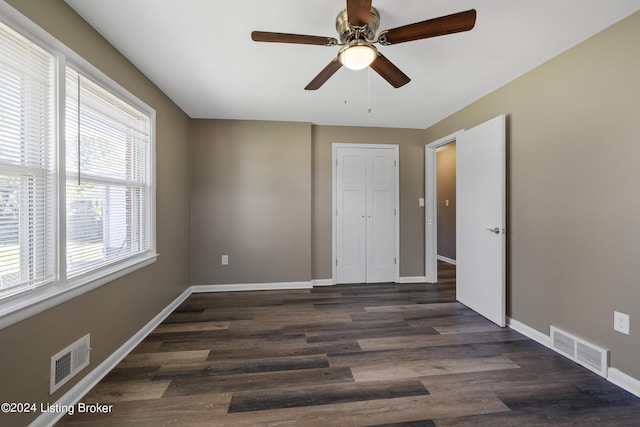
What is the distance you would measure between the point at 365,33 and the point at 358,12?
241 mm

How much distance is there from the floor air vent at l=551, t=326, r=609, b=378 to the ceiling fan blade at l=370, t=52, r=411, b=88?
2313mm

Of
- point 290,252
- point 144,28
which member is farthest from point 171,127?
point 290,252

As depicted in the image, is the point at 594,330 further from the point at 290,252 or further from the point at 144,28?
the point at 144,28

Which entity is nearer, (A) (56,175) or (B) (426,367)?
(A) (56,175)

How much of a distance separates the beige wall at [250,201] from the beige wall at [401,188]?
193 millimetres

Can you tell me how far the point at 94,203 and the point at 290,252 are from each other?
7.35 ft

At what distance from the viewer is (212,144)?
3.45m

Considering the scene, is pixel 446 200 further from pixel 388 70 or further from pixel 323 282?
pixel 388 70

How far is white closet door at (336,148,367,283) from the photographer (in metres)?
3.77

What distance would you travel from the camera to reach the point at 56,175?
1.43m

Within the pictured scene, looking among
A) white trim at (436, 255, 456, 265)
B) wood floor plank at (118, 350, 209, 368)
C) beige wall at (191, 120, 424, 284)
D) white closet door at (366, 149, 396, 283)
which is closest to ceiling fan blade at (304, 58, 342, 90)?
beige wall at (191, 120, 424, 284)

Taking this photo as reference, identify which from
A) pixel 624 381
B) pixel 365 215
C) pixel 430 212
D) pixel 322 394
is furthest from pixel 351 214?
pixel 624 381

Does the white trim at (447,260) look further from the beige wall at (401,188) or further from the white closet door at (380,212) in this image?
the white closet door at (380,212)

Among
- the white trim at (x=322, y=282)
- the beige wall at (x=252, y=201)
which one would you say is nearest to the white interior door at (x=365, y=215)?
the white trim at (x=322, y=282)
